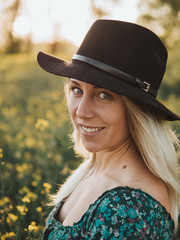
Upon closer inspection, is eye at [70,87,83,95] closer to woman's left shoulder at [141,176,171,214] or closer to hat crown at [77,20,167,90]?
hat crown at [77,20,167,90]

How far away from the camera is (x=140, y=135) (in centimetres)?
159

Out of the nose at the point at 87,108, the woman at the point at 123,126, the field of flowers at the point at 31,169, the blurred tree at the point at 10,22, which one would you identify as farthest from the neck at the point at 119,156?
the blurred tree at the point at 10,22

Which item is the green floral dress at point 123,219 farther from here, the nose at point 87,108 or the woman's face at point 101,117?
the nose at point 87,108

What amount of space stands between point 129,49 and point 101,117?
0.38 meters

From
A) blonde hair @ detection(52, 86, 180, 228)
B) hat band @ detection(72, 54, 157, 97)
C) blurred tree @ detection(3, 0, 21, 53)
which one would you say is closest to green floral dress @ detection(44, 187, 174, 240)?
blonde hair @ detection(52, 86, 180, 228)

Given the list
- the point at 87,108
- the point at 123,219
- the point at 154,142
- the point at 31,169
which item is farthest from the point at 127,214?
the point at 31,169

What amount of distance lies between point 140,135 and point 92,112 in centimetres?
28

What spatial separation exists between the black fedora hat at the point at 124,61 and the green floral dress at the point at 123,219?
0.46 metres

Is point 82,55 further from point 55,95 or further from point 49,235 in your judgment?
point 55,95

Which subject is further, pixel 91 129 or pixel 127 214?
pixel 91 129

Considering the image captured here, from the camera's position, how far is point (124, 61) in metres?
1.52

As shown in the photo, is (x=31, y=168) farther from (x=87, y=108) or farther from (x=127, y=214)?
(x=127, y=214)

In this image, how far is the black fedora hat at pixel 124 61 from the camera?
1.49m

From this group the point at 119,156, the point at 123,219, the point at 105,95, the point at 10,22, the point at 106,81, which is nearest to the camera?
the point at 123,219
